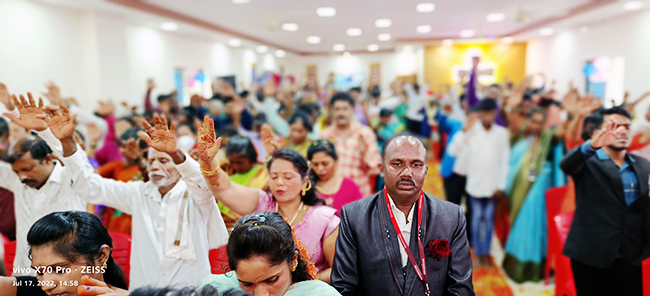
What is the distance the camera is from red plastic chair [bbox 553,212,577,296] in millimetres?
2361

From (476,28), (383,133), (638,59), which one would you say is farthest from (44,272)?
(476,28)

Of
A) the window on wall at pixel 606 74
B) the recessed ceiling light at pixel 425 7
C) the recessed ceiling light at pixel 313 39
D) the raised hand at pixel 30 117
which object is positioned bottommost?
the raised hand at pixel 30 117

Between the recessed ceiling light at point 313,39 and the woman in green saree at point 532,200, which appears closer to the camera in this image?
the woman in green saree at point 532,200

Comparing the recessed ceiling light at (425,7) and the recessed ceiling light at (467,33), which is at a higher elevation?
the recessed ceiling light at (467,33)

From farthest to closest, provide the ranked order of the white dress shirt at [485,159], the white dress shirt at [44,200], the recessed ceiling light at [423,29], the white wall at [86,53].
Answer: the recessed ceiling light at [423,29] → the white wall at [86,53] → the white dress shirt at [485,159] → the white dress shirt at [44,200]

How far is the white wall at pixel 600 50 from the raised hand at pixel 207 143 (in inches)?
334

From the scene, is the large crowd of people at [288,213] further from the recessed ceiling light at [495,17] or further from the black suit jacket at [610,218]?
the recessed ceiling light at [495,17]

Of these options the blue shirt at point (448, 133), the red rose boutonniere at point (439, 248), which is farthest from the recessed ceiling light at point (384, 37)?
the red rose boutonniere at point (439, 248)

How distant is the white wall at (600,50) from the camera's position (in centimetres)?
758

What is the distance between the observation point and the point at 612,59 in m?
9.70

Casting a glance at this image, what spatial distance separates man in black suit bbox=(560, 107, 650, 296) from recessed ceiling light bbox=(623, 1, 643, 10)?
20.7 feet

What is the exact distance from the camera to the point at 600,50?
365 inches

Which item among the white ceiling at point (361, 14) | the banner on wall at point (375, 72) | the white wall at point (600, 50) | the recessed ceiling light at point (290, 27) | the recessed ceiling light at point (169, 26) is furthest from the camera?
the banner on wall at point (375, 72)

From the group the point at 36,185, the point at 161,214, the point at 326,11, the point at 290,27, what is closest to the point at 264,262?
the point at 161,214
